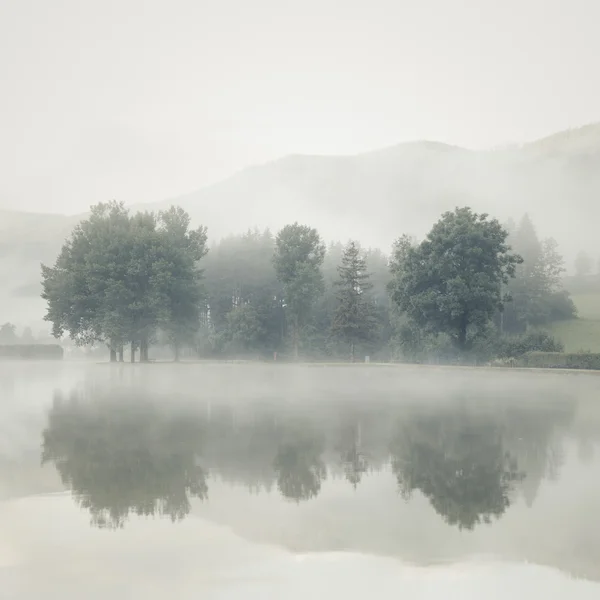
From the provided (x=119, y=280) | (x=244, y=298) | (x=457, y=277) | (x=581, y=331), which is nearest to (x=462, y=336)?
(x=457, y=277)

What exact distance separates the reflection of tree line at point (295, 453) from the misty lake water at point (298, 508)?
0.18 feet

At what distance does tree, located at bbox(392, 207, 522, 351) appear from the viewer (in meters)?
71.9

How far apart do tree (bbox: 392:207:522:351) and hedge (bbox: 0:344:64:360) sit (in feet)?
191

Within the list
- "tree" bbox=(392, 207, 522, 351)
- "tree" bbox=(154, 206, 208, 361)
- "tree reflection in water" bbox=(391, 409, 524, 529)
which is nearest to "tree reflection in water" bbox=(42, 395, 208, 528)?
"tree reflection in water" bbox=(391, 409, 524, 529)

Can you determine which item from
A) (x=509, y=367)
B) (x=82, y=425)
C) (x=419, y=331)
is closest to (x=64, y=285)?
(x=419, y=331)

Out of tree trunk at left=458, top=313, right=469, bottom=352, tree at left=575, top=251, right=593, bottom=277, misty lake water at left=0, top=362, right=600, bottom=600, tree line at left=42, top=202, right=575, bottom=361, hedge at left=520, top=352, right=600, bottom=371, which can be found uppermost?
tree at left=575, top=251, right=593, bottom=277

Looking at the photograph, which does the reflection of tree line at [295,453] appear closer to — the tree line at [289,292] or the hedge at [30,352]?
the tree line at [289,292]

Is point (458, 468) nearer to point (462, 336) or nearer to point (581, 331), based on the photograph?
point (462, 336)

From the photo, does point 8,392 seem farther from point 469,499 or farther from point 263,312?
point 263,312

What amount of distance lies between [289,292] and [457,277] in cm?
3422

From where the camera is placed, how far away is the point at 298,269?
327 feet

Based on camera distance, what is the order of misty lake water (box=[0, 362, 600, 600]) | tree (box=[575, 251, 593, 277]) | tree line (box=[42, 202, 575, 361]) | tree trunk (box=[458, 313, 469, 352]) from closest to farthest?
1. misty lake water (box=[0, 362, 600, 600])
2. tree line (box=[42, 202, 575, 361])
3. tree trunk (box=[458, 313, 469, 352])
4. tree (box=[575, 251, 593, 277])

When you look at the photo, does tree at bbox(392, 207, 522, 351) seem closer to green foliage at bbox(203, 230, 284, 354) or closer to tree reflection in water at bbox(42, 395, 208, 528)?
green foliage at bbox(203, 230, 284, 354)

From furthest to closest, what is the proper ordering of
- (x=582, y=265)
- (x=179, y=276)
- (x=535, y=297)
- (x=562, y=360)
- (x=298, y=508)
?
1. (x=582, y=265)
2. (x=535, y=297)
3. (x=179, y=276)
4. (x=562, y=360)
5. (x=298, y=508)
